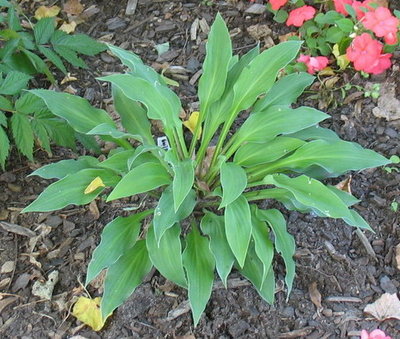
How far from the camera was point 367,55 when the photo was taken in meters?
2.64

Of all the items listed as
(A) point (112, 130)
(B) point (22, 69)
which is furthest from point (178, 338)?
(B) point (22, 69)

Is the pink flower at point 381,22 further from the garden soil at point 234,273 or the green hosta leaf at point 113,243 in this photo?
the green hosta leaf at point 113,243

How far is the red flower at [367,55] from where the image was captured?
262 centimetres

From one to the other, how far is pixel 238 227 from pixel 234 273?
1.46 ft

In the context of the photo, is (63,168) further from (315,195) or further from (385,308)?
(385,308)

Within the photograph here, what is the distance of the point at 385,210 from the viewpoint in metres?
2.48

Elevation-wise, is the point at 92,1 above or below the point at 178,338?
above

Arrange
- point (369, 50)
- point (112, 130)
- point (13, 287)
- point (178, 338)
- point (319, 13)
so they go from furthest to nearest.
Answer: point (319, 13)
point (369, 50)
point (13, 287)
point (178, 338)
point (112, 130)

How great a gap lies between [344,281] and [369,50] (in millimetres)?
1026

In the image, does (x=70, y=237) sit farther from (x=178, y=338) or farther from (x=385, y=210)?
(x=385, y=210)

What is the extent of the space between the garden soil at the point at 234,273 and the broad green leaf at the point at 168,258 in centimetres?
27

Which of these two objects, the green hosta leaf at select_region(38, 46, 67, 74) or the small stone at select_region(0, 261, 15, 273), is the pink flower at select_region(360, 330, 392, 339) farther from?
the green hosta leaf at select_region(38, 46, 67, 74)

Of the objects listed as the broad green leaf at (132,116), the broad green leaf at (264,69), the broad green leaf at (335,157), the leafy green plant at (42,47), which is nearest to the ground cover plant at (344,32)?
the broad green leaf at (264,69)

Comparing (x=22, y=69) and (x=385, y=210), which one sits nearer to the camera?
(x=385, y=210)
